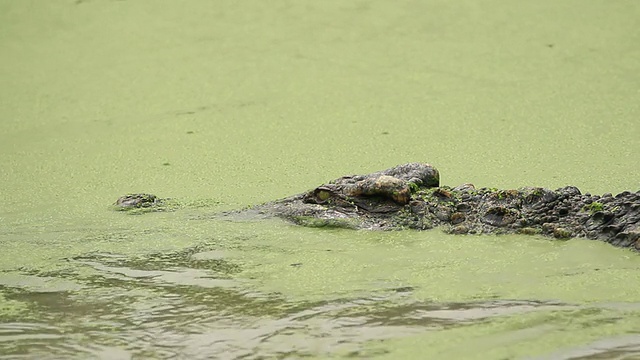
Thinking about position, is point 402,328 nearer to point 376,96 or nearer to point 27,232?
point 27,232

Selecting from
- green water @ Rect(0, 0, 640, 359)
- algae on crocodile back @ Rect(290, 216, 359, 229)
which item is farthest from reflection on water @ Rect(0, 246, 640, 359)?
algae on crocodile back @ Rect(290, 216, 359, 229)

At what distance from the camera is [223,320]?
2.24 meters

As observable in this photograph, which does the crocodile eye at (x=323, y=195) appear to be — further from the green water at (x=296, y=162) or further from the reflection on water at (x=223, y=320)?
the reflection on water at (x=223, y=320)

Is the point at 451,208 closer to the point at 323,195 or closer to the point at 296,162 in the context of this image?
the point at 323,195

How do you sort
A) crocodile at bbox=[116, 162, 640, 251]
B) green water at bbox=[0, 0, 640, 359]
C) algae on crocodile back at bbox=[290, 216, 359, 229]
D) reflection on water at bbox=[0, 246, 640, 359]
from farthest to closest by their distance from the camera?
algae on crocodile back at bbox=[290, 216, 359, 229] → crocodile at bbox=[116, 162, 640, 251] → green water at bbox=[0, 0, 640, 359] → reflection on water at bbox=[0, 246, 640, 359]

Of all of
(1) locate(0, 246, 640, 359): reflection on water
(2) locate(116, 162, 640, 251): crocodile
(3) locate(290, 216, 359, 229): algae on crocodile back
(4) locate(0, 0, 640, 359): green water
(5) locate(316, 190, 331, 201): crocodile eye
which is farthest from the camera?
(5) locate(316, 190, 331, 201): crocodile eye

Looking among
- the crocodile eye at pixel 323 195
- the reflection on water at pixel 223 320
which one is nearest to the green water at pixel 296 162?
the reflection on water at pixel 223 320

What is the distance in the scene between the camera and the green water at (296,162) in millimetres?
2154

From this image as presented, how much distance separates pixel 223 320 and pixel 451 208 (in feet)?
3.75

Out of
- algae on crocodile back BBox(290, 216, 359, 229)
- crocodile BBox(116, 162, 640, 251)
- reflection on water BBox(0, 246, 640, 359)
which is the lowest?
reflection on water BBox(0, 246, 640, 359)

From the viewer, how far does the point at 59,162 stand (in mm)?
4578

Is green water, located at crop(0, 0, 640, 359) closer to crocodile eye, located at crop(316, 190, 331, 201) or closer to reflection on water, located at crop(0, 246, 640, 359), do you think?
reflection on water, located at crop(0, 246, 640, 359)

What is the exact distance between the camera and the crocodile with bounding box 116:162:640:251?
9.13ft

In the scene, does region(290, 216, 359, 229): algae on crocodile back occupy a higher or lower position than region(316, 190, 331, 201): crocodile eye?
lower
